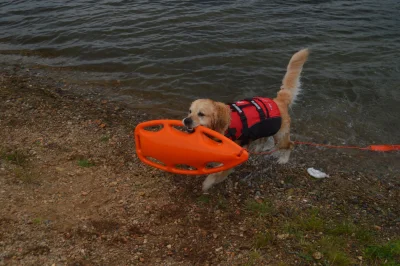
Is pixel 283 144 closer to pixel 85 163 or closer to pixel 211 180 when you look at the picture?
pixel 211 180

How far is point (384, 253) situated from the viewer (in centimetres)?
345

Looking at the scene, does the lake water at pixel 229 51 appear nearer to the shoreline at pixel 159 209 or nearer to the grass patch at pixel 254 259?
the shoreline at pixel 159 209

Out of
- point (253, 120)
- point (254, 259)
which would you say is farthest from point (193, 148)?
point (254, 259)

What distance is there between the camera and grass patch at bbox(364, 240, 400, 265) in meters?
3.38

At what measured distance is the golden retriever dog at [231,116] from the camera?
175 inches

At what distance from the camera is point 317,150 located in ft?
18.9

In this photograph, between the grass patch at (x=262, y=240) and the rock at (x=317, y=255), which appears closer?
the rock at (x=317, y=255)

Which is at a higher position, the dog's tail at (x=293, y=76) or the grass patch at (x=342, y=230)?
the dog's tail at (x=293, y=76)

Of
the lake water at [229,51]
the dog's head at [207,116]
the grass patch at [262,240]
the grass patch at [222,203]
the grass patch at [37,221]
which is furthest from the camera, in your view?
the lake water at [229,51]

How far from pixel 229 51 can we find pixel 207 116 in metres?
5.11

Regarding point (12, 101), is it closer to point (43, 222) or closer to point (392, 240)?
point (43, 222)

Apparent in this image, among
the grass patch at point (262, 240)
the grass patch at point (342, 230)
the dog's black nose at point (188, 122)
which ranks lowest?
the grass patch at point (342, 230)

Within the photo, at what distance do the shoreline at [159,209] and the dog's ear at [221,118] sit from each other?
0.80 m

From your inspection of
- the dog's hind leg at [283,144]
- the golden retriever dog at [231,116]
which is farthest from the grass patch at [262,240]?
the dog's hind leg at [283,144]
